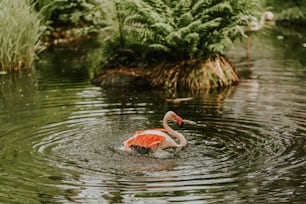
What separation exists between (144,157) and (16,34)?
25.1ft

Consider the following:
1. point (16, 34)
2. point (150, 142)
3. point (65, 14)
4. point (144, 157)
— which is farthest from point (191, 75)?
point (65, 14)

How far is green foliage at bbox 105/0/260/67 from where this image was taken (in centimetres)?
1212

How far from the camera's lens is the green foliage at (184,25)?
12.1 m

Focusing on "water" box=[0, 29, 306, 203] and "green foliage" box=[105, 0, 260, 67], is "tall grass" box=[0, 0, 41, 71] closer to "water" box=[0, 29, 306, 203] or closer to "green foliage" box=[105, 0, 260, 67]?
"water" box=[0, 29, 306, 203]

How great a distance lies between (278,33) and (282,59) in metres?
8.03

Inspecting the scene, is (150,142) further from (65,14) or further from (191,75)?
(65,14)

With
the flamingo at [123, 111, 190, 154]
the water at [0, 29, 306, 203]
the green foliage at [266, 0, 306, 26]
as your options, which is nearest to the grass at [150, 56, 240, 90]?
the water at [0, 29, 306, 203]

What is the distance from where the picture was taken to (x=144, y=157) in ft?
24.5

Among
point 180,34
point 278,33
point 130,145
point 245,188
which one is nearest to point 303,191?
point 245,188

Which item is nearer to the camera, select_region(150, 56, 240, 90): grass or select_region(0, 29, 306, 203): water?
select_region(0, 29, 306, 203): water

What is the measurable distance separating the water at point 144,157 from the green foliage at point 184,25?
3.26 feet

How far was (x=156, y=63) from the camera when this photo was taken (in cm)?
1297

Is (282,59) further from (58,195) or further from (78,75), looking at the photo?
(58,195)

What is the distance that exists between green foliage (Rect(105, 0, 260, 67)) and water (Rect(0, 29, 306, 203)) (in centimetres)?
99
